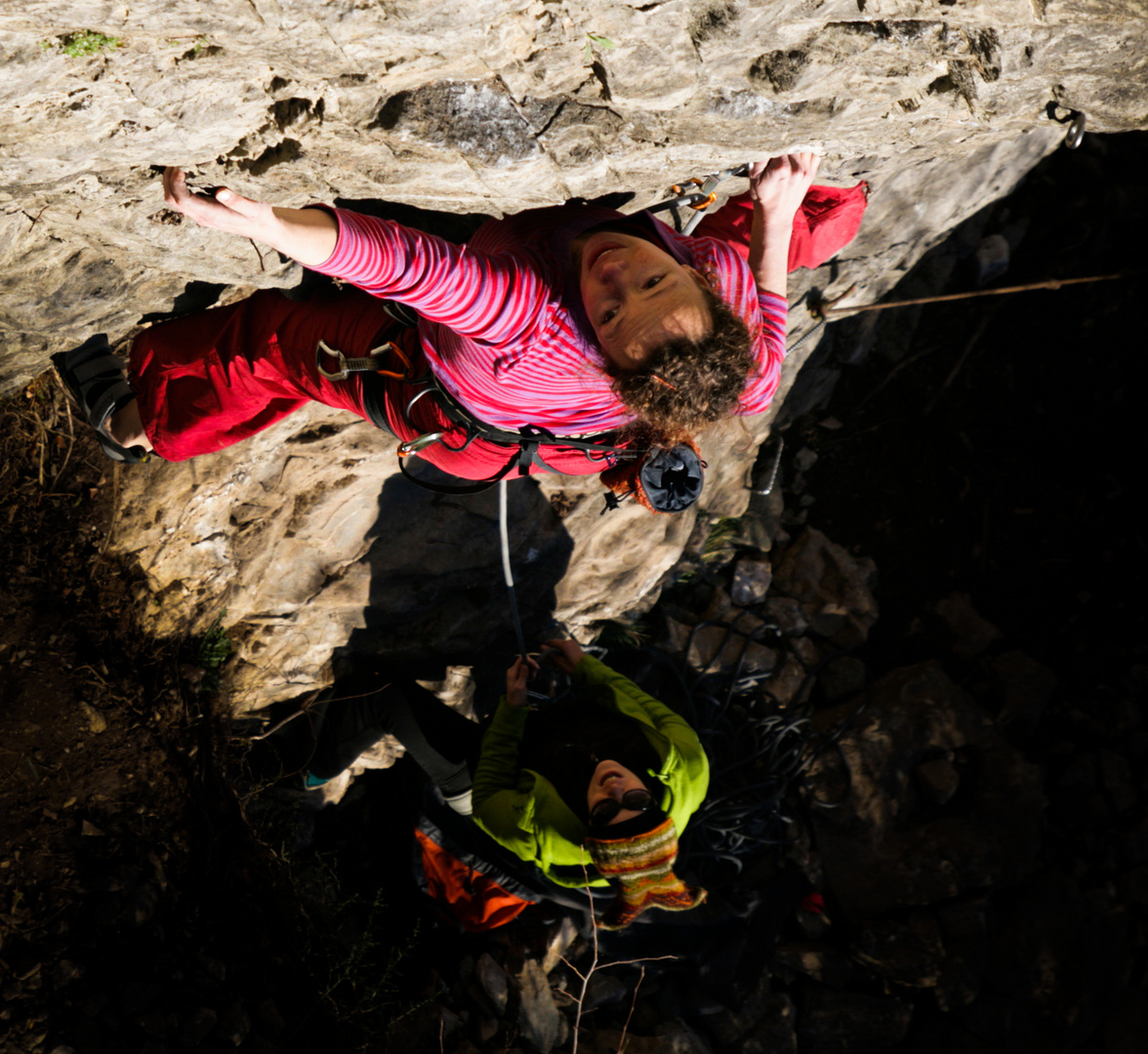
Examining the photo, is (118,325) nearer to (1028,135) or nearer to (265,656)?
(265,656)

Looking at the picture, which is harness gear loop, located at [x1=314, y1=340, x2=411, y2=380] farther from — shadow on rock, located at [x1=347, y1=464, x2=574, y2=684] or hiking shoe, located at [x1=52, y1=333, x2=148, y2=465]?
shadow on rock, located at [x1=347, y1=464, x2=574, y2=684]

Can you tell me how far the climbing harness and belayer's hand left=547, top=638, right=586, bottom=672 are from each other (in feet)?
6.51

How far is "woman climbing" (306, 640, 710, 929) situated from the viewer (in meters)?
2.71

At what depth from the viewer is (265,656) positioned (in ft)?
11.0

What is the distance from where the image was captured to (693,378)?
1.60 metres

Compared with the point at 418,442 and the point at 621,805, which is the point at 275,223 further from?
the point at 621,805

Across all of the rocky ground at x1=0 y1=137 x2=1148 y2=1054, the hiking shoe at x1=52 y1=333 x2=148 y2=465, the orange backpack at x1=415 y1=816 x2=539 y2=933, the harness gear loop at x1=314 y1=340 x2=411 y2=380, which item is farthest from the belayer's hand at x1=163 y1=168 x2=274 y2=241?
the orange backpack at x1=415 y1=816 x2=539 y2=933

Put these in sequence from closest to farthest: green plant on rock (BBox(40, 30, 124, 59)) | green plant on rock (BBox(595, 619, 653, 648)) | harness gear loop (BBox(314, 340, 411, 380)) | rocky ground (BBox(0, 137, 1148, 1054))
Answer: green plant on rock (BBox(40, 30, 124, 59)) → harness gear loop (BBox(314, 340, 411, 380)) → rocky ground (BBox(0, 137, 1148, 1054)) → green plant on rock (BBox(595, 619, 653, 648))

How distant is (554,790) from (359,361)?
1.89 meters

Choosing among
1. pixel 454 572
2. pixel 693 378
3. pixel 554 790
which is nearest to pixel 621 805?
pixel 554 790

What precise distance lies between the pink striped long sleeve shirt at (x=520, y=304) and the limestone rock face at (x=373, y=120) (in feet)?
0.77

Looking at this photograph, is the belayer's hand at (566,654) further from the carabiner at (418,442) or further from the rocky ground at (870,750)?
the carabiner at (418,442)

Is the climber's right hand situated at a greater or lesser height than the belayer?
greater

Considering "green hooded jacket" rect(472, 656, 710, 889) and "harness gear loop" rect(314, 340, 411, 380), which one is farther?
"green hooded jacket" rect(472, 656, 710, 889)
